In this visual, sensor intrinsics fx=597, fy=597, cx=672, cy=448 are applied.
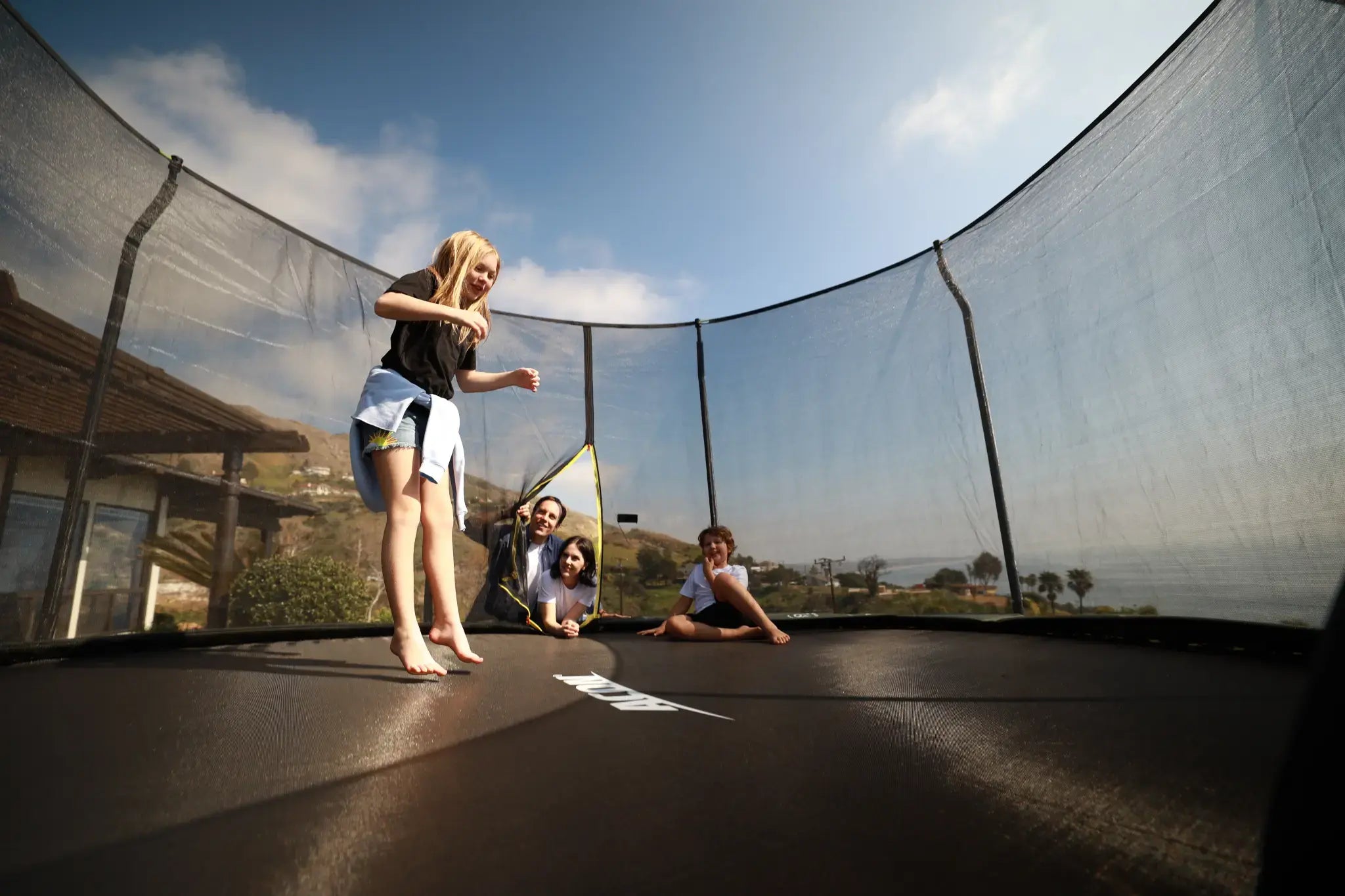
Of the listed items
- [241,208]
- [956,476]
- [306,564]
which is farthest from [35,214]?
[956,476]

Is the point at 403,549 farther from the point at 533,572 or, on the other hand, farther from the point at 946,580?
the point at 946,580

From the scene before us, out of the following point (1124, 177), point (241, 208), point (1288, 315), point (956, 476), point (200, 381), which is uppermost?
point (241, 208)

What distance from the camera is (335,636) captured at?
2.00m

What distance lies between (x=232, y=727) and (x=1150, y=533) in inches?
82.5

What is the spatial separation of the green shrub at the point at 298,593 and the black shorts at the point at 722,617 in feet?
4.08

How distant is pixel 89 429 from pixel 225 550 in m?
0.49

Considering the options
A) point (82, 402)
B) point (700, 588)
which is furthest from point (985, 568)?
point (82, 402)

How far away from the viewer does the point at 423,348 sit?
1.33 metres

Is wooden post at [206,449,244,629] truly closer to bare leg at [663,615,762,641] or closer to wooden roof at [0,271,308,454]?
wooden roof at [0,271,308,454]

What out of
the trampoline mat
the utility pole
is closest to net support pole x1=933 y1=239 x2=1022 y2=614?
the utility pole

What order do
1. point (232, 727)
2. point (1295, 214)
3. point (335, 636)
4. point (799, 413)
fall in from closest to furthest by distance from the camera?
point (232, 727), point (1295, 214), point (335, 636), point (799, 413)

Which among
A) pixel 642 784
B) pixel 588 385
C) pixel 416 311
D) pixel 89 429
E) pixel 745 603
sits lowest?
pixel 642 784

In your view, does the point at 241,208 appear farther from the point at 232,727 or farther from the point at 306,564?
the point at 232,727

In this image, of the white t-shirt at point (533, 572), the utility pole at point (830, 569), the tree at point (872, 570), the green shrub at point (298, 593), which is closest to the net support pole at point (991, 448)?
the tree at point (872, 570)
